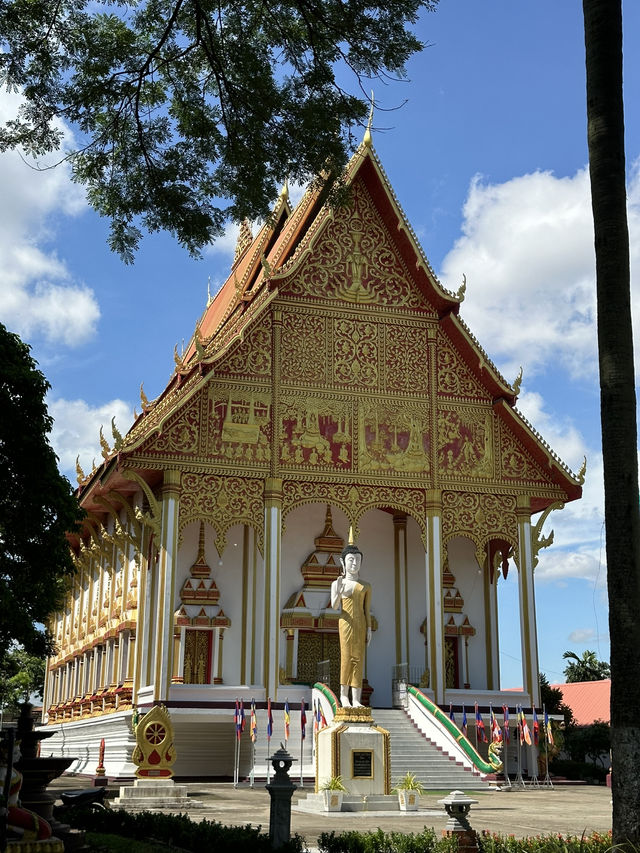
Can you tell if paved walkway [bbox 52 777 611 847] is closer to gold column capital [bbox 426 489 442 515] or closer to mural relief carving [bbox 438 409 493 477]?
gold column capital [bbox 426 489 442 515]

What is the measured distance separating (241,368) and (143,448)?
2685mm

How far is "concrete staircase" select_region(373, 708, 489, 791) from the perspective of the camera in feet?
59.4

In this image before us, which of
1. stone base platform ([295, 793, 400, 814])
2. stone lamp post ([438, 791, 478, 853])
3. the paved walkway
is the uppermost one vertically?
stone lamp post ([438, 791, 478, 853])

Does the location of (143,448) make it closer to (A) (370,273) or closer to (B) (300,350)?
(B) (300,350)

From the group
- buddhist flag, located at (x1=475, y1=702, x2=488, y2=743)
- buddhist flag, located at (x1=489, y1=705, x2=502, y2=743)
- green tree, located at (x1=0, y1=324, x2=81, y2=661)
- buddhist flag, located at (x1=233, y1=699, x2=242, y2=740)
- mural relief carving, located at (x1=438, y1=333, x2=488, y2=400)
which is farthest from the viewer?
mural relief carving, located at (x1=438, y1=333, x2=488, y2=400)

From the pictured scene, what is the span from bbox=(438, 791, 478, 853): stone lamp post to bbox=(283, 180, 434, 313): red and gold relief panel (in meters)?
15.8

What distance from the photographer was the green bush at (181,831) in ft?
26.8

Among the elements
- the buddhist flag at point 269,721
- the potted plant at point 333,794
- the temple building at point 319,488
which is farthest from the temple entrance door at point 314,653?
the potted plant at point 333,794

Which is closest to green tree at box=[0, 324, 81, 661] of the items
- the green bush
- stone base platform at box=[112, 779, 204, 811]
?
stone base platform at box=[112, 779, 204, 811]

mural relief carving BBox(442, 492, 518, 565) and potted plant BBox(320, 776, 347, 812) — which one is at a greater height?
mural relief carving BBox(442, 492, 518, 565)

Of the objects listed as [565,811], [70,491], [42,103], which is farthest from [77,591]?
[42,103]

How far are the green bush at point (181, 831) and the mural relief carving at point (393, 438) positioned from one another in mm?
12796

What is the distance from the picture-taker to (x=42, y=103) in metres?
9.20

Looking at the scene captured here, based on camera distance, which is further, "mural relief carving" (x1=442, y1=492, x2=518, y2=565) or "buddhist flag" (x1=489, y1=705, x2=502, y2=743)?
"mural relief carving" (x1=442, y1=492, x2=518, y2=565)
